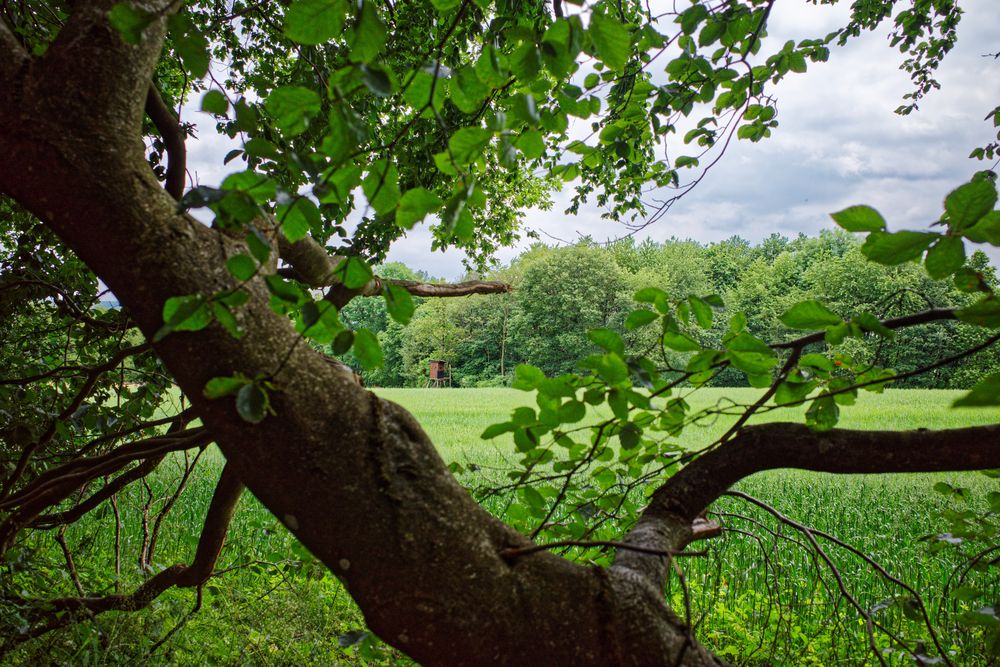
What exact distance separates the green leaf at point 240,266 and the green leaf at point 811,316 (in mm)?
768

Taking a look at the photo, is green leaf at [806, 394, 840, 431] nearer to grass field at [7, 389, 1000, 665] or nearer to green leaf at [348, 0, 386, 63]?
grass field at [7, 389, 1000, 665]

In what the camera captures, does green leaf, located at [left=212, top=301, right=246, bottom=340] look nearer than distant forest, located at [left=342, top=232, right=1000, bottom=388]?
Yes

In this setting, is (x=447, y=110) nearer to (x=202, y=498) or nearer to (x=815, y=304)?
(x=815, y=304)

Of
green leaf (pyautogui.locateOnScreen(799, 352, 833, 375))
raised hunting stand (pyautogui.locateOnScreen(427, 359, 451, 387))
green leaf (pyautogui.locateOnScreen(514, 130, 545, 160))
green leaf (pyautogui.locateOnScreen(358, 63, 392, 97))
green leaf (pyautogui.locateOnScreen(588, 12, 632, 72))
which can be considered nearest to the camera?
green leaf (pyautogui.locateOnScreen(358, 63, 392, 97))

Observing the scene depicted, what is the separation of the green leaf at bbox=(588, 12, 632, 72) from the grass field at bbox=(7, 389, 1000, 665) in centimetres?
58

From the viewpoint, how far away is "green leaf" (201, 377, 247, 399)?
2.15 ft

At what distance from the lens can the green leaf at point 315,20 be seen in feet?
1.87

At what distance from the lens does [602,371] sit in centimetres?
88

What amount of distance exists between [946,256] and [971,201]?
7 centimetres

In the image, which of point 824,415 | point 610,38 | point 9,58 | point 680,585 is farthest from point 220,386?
point 680,585

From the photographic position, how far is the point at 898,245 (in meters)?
0.69

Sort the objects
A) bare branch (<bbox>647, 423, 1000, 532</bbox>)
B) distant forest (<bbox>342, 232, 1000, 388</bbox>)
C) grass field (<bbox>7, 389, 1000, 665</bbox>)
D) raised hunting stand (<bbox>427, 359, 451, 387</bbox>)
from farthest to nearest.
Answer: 1. raised hunting stand (<bbox>427, 359, 451, 387</bbox>)
2. distant forest (<bbox>342, 232, 1000, 388</bbox>)
3. grass field (<bbox>7, 389, 1000, 665</bbox>)
4. bare branch (<bbox>647, 423, 1000, 532</bbox>)

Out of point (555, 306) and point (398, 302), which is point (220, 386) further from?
point (555, 306)

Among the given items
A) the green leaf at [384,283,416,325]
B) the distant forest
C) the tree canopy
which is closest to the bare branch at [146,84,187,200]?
the tree canopy
